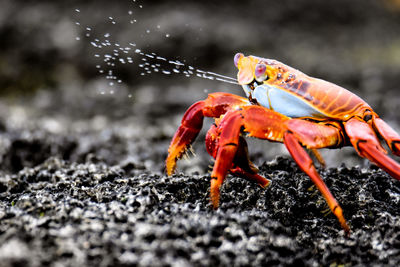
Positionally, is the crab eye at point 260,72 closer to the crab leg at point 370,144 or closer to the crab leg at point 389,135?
the crab leg at point 370,144

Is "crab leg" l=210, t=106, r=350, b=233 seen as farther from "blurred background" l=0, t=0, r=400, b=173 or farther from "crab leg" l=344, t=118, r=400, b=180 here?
"blurred background" l=0, t=0, r=400, b=173

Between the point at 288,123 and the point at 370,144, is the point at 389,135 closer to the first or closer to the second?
the point at 370,144

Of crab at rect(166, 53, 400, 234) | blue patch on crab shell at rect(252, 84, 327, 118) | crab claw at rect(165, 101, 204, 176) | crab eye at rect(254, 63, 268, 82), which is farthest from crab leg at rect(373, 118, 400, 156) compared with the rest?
crab claw at rect(165, 101, 204, 176)

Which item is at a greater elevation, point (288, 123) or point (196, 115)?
point (288, 123)

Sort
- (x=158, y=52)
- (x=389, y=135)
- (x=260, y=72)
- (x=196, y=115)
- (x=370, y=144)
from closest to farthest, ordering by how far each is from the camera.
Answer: (x=370, y=144)
(x=389, y=135)
(x=260, y=72)
(x=196, y=115)
(x=158, y=52)

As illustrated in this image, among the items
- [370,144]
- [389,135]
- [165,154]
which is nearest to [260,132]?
[370,144]
